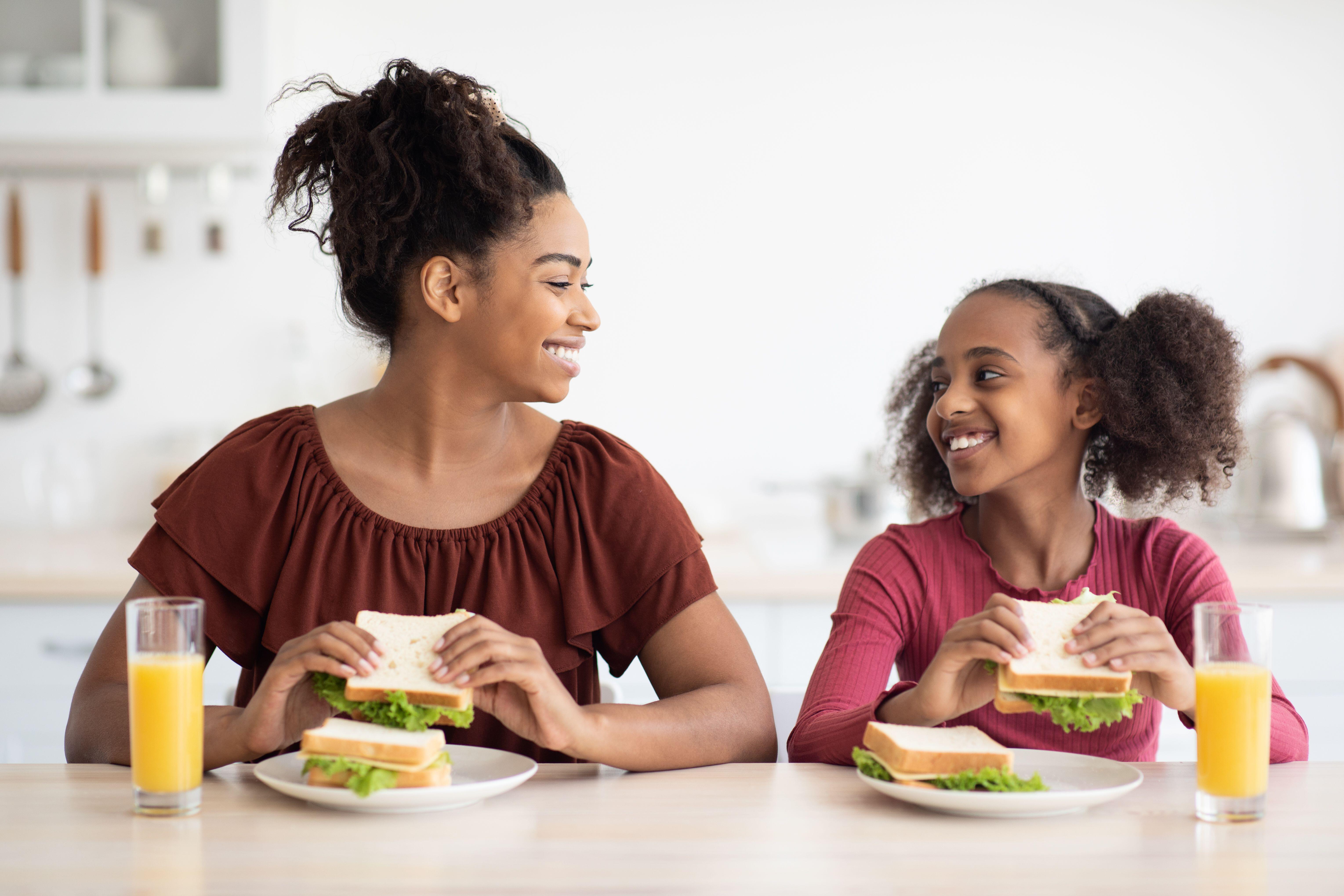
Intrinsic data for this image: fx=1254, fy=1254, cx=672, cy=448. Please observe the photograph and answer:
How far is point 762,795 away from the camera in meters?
1.11

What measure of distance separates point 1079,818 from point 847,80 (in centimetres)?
231

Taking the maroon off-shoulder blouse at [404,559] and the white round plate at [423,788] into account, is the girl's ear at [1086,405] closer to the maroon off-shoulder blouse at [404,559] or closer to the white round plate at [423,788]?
the maroon off-shoulder blouse at [404,559]

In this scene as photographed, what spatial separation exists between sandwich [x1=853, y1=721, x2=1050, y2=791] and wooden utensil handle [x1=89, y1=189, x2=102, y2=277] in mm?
2396

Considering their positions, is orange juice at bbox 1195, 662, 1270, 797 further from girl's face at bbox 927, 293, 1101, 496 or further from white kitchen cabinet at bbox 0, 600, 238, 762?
white kitchen cabinet at bbox 0, 600, 238, 762

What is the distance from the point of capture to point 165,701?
1016mm

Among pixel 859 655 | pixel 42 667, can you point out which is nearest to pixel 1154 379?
pixel 859 655

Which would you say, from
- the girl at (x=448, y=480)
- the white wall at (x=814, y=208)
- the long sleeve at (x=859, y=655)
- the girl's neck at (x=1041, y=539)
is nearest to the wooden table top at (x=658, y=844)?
the long sleeve at (x=859, y=655)

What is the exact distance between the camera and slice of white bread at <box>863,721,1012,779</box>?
107cm

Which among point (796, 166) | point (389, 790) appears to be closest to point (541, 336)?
point (389, 790)

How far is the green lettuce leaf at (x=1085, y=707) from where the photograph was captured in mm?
1130

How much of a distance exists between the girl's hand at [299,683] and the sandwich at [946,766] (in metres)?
0.46

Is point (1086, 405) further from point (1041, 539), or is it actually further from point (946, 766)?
point (946, 766)

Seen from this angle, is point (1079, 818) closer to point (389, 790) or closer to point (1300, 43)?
point (389, 790)

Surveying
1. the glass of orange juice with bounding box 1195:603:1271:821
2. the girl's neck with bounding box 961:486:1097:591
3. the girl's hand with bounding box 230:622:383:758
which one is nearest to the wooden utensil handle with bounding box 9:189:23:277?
the girl's hand with bounding box 230:622:383:758
